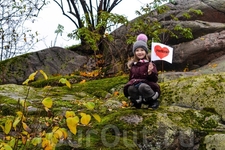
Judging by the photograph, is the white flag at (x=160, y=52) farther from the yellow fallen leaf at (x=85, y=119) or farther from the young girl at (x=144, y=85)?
the yellow fallen leaf at (x=85, y=119)

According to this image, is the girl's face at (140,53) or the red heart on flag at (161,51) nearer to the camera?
the girl's face at (140,53)

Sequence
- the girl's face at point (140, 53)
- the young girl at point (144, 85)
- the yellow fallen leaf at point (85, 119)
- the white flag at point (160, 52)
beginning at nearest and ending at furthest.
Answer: the yellow fallen leaf at point (85, 119) < the young girl at point (144, 85) < the girl's face at point (140, 53) < the white flag at point (160, 52)

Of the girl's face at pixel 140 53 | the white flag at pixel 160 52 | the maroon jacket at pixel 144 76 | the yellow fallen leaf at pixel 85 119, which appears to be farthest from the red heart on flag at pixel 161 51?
the yellow fallen leaf at pixel 85 119

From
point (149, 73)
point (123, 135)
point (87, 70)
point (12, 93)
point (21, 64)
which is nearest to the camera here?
point (123, 135)

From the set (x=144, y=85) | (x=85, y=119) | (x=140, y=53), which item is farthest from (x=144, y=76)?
(x=85, y=119)

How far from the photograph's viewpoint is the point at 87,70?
43.2 ft

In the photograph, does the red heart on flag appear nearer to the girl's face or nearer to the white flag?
the white flag

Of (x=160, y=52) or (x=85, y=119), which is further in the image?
(x=160, y=52)

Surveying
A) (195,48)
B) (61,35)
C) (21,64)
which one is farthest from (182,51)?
(21,64)

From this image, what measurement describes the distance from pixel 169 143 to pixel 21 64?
29.6 ft

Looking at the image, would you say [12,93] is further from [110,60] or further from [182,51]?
[182,51]

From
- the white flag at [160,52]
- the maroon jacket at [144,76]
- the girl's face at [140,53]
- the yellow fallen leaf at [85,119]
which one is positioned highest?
the white flag at [160,52]

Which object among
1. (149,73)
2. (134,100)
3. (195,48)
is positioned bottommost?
(134,100)

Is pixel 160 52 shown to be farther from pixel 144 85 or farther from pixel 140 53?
pixel 144 85
